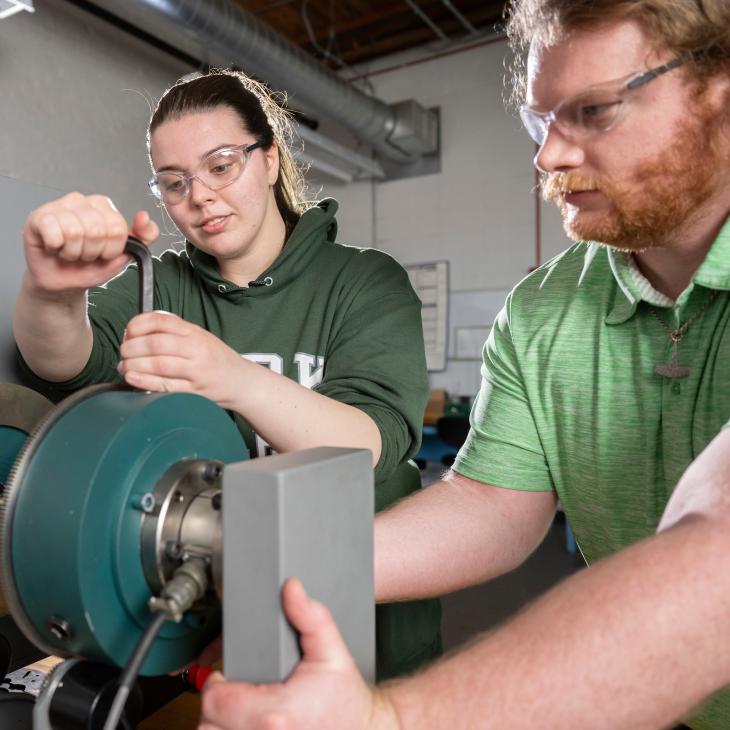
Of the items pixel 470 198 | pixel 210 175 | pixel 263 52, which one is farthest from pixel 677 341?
pixel 470 198

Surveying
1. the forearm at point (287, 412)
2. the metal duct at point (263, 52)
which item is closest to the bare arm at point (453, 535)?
the forearm at point (287, 412)

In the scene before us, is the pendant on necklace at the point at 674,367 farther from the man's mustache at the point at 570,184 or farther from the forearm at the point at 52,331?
the forearm at the point at 52,331

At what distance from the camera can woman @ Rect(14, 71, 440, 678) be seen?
3.05 ft

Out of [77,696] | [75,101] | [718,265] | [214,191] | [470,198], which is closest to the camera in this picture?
[77,696]

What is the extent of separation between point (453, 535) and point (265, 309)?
0.52m

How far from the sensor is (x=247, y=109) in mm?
1240

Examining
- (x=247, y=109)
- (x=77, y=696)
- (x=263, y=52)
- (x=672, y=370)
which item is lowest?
(x=77, y=696)

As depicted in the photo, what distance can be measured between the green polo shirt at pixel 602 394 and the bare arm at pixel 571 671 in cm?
44

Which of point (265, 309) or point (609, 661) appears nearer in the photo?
point (609, 661)

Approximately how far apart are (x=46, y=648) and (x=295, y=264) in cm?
77

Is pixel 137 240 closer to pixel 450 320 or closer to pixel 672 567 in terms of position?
pixel 672 567

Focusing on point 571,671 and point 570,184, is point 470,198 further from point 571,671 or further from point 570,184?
point 571,671

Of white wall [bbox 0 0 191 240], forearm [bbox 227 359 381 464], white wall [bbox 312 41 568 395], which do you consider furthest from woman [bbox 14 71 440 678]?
white wall [bbox 312 41 568 395]

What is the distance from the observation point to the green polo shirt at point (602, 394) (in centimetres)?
94
